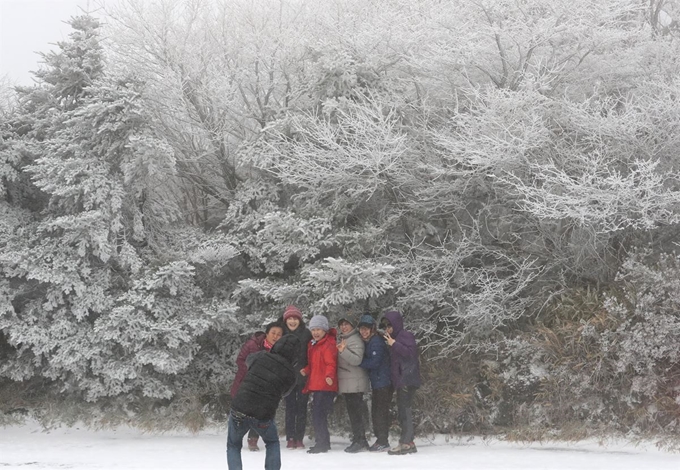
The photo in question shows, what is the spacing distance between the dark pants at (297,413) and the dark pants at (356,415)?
0.58m

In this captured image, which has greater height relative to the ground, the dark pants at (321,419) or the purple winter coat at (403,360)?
the purple winter coat at (403,360)

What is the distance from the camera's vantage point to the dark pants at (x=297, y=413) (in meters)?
8.91

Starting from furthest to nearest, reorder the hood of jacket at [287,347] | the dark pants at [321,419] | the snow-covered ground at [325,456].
Result: the dark pants at [321,419], the snow-covered ground at [325,456], the hood of jacket at [287,347]

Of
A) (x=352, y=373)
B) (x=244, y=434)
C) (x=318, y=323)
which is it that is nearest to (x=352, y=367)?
(x=352, y=373)

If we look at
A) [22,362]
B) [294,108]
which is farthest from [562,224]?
[22,362]

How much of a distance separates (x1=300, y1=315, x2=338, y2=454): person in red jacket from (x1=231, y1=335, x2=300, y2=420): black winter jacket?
2.24 m

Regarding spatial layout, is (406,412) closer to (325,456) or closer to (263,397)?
(325,456)

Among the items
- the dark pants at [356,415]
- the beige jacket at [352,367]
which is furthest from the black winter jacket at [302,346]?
the dark pants at [356,415]

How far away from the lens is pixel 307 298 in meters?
9.75

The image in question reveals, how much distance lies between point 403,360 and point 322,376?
101cm

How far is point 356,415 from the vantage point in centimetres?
873

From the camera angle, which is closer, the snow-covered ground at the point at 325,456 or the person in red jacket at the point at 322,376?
the snow-covered ground at the point at 325,456

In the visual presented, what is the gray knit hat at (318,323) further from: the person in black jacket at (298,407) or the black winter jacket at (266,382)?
the black winter jacket at (266,382)

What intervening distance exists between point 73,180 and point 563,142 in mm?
6639
